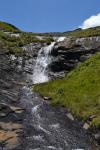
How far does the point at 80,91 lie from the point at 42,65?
21.5m

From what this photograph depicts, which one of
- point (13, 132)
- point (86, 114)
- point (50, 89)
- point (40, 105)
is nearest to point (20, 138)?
point (13, 132)

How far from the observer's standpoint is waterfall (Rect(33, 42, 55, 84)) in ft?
189

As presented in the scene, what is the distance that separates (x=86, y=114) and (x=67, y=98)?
5443mm

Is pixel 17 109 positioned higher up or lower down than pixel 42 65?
lower down

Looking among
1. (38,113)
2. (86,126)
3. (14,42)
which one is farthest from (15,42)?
(86,126)

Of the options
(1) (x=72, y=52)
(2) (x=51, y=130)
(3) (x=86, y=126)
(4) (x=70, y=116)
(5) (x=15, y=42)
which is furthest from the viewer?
(5) (x=15, y=42)

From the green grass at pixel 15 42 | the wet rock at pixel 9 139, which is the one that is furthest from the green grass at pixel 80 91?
the green grass at pixel 15 42

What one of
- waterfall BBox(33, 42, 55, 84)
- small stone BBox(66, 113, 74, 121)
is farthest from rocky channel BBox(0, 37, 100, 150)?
waterfall BBox(33, 42, 55, 84)

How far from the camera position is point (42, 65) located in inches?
2386

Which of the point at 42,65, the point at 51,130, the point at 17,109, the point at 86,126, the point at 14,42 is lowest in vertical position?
the point at 51,130

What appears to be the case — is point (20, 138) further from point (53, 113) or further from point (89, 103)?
point (89, 103)

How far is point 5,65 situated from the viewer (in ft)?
187

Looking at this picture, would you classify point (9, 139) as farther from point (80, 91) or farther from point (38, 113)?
point (80, 91)

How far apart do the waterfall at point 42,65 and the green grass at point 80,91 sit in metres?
10.0
